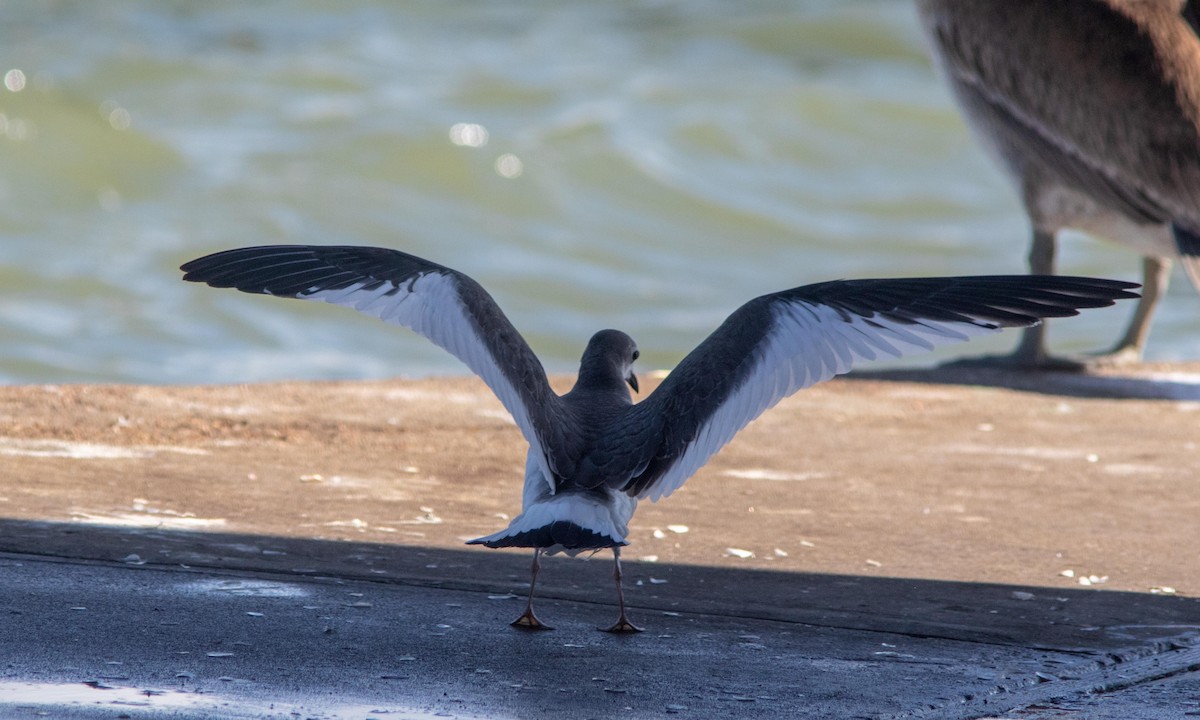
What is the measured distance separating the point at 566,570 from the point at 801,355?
3.32 feet

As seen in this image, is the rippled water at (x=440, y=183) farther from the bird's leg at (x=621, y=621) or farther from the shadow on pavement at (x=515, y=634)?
the bird's leg at (x=621, y=621)

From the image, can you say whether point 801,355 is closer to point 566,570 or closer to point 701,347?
point 701,347

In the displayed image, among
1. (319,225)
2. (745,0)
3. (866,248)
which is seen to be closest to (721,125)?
(866,248)

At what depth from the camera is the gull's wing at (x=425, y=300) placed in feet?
13.2

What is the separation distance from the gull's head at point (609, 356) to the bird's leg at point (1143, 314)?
4.05 meters

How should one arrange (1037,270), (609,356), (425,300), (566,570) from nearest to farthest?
(425,300) < (566,570) < (609,356) < (1037,270)

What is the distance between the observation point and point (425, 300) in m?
4.18

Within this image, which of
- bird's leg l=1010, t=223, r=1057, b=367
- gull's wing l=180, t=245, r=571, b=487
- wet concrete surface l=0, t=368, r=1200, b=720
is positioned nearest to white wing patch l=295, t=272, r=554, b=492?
gull's wing l=180, t=245, r=571, b=487

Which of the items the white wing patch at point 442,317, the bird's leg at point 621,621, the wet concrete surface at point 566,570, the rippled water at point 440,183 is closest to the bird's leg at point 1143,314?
the wet concrete surface at point 566,570

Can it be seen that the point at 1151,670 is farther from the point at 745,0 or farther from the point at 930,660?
the point at 745,0

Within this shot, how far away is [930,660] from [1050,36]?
4665mm

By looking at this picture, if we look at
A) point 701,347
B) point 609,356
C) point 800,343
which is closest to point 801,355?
point 800,343

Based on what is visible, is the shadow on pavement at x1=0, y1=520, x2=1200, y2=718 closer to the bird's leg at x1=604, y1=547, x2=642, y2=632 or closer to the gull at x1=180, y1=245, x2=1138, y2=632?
the bird's leg at x1=604, y1=547, x2=642, y2=632

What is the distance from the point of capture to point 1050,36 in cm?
764
